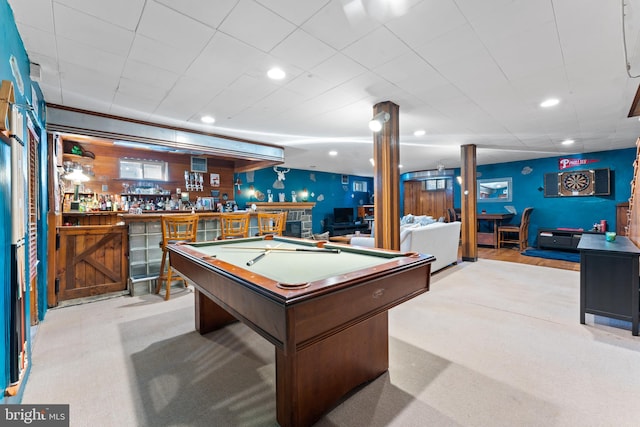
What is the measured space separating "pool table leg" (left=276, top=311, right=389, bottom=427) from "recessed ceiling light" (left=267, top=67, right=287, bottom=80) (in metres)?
2.34

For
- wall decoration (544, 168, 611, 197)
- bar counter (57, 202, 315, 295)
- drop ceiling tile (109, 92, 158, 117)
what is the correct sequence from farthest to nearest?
wall decoration (544, 168, 611, 197)
bar counter (57, 202, 315, 295)
drop ceiling tile (109, 92, 158, 117)

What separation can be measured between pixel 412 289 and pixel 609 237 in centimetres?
308

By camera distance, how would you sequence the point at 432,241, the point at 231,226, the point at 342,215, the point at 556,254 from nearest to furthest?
the point at 231,226, the point at 432,241, the point at 556,254, the point at 342,215

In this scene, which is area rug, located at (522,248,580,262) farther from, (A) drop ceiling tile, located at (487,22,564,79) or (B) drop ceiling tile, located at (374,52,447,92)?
(B) drop ceiling tile, located at (374,52,447,92)

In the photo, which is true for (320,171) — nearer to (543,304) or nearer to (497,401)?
(543,304)

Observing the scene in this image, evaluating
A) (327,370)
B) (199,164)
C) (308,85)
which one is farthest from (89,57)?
(199,164)

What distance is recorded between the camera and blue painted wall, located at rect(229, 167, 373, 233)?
8.20 m

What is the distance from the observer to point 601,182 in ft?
22.0

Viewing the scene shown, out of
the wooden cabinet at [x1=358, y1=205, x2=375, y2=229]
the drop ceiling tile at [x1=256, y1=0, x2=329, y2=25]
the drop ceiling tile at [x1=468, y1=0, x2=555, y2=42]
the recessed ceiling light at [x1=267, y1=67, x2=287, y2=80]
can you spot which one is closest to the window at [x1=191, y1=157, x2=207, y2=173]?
the recessed ceiling light at [x1=267, y1=67, x2=287, y2=80]

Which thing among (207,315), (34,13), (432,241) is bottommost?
(207,315)

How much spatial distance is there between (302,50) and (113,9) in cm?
130

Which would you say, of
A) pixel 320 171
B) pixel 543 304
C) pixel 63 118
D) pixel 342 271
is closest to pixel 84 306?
pixel 63 118

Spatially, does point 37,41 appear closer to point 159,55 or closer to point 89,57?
point 89,57

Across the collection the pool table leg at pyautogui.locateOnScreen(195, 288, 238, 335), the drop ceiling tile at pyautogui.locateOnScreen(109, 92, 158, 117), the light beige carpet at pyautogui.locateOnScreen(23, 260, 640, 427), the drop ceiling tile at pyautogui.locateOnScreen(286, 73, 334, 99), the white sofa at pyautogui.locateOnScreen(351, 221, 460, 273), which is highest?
the drop ceiling tile at pyautogui.locateOnScreen(109, 92, 158, 117)
